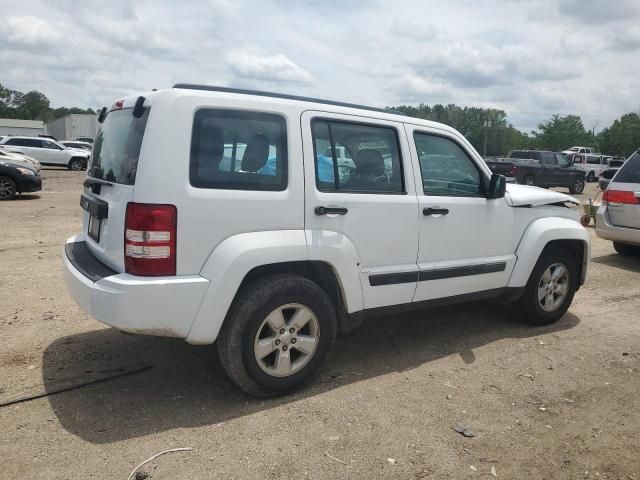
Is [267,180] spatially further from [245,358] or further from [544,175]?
[544,175]

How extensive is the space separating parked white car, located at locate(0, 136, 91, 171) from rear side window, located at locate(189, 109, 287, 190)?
2609cm

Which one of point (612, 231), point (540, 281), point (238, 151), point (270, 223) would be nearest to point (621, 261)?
point (612, 231)

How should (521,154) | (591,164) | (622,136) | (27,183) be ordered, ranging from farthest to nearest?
(622,136)
(591,164)
(521,154)
(27,183)

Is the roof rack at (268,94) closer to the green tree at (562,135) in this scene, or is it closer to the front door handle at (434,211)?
the front door handle at (434,211)

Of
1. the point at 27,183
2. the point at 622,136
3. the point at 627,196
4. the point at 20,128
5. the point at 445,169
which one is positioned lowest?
the point at 27,183

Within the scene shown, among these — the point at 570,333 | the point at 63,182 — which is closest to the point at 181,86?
the point at 570,333

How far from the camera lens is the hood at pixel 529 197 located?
182 inches

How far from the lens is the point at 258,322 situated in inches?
128

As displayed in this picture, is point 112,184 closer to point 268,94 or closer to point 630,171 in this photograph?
point 268,94

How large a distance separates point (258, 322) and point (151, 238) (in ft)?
2.70

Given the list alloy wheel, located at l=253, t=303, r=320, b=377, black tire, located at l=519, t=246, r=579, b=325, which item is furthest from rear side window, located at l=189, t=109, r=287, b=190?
black tire, located at l=519, t=246, r=579, b=325

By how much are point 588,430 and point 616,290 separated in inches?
158

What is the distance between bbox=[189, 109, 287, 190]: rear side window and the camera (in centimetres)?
309

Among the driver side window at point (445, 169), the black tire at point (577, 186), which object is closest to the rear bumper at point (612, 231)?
the driver side window at point (445, 169)
